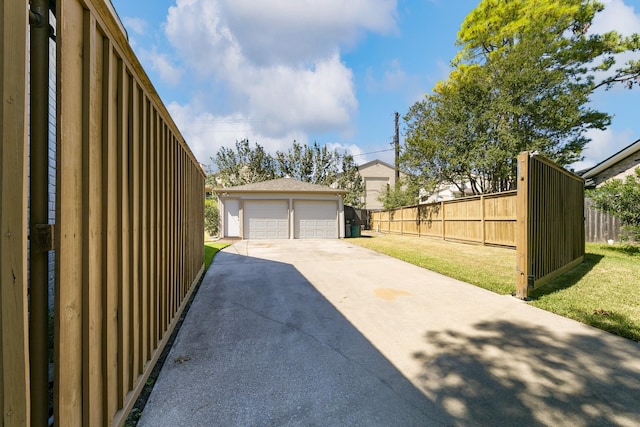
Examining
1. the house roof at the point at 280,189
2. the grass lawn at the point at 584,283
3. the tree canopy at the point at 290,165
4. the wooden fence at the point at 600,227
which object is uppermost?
the tree canopy at the point at 290,165

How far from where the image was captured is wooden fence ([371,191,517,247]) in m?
9.62

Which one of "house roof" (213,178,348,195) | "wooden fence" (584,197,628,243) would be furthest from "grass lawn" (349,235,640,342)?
"house roof" (213,178,348,195)

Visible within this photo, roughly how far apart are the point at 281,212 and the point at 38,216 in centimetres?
1407

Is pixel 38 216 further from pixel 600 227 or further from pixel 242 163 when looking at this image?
pixel 242 163

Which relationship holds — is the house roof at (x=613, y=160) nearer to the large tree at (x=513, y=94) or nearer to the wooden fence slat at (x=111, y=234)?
the large tree at (x=513, y=94)

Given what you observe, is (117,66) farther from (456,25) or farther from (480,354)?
(456,25)

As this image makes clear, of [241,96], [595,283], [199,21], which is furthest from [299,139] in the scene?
[595,283]

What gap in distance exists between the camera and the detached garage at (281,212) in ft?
49.3

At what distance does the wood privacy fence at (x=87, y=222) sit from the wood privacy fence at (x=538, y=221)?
16.0ft

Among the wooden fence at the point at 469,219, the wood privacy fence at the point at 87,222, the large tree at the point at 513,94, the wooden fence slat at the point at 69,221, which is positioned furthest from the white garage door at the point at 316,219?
the wooden fence slat at the point at 69,221

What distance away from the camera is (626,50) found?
14.1 meters

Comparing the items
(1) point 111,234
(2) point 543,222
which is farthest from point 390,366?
(2) point 543,222

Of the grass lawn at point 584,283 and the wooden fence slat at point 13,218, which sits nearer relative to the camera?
the wooden fence slat at point 13,218

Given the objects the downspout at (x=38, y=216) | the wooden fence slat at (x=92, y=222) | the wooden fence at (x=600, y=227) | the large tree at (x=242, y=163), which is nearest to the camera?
the downspout at (x=38, y=216)
